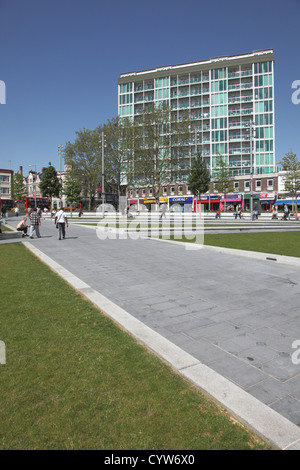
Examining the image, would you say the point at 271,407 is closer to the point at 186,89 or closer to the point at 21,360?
the point at 21,360

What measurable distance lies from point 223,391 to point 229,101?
75536 millimetres

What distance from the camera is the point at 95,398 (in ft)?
7.61

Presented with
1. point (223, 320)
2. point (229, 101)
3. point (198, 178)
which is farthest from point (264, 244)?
point (229, 101)

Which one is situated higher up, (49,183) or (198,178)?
(49,183)

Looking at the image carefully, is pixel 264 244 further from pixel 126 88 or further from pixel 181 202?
pixel 126 88

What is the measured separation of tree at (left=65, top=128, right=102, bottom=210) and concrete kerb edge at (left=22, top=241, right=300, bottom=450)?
55.8 meters

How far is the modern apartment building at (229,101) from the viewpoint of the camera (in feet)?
215

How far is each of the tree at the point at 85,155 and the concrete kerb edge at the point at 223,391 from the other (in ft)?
183

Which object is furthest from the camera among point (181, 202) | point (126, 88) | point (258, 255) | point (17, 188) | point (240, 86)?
point (17, 188)

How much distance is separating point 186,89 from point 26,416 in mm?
79656

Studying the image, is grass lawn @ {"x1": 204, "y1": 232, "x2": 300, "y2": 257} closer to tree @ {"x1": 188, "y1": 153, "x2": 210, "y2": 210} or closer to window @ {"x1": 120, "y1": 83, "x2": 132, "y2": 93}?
tree @ {"x1": 188, "y1": 153, "x2": 210, "y2": 210}

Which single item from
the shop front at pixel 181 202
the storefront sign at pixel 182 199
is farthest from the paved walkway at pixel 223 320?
the storefront sign at pixel 182 199

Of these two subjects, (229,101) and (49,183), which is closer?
(229,101)
